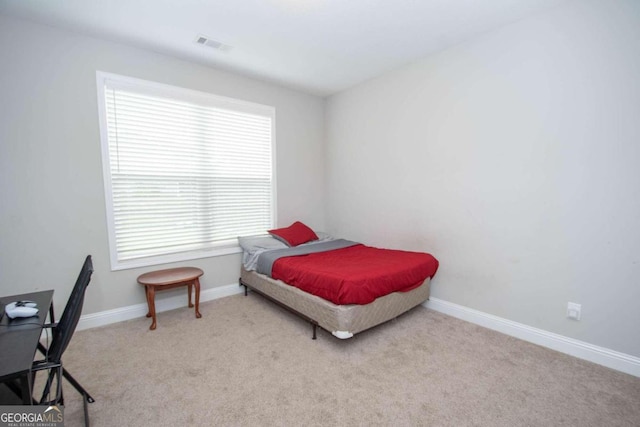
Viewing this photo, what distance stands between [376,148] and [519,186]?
1723 millimetres

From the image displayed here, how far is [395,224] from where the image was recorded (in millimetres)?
3572

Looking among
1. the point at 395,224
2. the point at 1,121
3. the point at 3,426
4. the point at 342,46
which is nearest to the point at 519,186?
the point at 395,224

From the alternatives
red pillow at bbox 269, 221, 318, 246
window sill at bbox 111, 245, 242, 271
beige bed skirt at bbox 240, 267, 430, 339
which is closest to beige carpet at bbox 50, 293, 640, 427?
beige bed skirt at bbox 240, 267, 430, 339

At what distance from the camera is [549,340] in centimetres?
238

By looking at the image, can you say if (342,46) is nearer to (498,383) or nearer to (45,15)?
(45,15)

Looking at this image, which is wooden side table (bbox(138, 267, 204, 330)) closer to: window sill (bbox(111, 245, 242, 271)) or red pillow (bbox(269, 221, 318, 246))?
window sill (bbox(111, 245, 242, 271))

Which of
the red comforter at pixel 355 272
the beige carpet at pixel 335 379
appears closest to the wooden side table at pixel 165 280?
the beige carpet at pixel 335 379

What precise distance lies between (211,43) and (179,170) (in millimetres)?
1372

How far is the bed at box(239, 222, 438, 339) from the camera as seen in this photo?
2.33 metres

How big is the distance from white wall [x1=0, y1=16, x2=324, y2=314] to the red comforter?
1.74 metres

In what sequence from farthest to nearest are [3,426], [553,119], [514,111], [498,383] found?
[514,111]
[553,119]
[498,383]
[3,426]

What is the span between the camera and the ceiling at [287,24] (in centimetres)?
225

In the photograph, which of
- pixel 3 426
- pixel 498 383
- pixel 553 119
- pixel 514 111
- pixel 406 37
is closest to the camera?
pixel 3 426

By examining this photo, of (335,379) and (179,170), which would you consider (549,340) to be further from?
(179,170)
